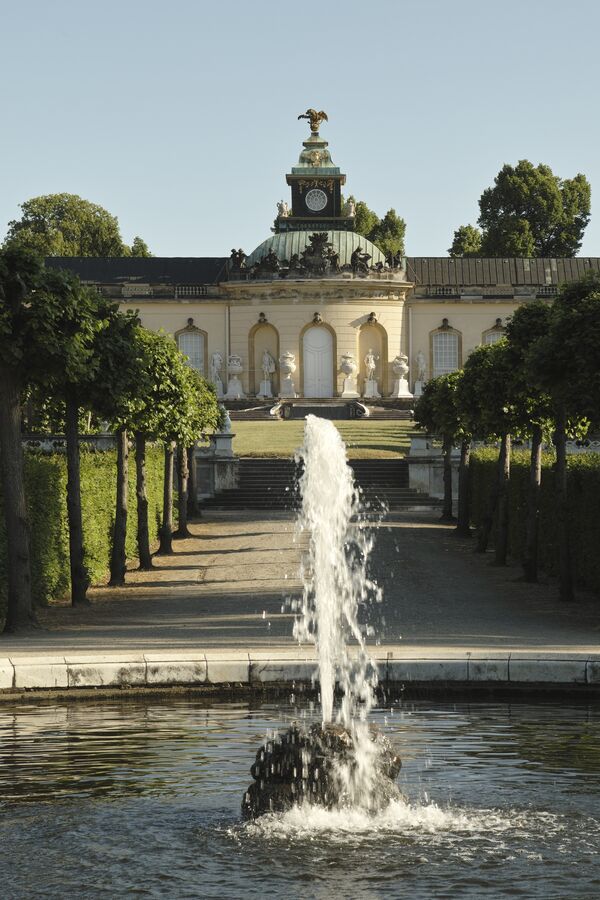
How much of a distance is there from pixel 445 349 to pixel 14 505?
192 feet

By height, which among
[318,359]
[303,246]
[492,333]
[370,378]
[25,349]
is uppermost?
[303,246]

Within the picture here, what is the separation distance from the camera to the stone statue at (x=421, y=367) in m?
72.5

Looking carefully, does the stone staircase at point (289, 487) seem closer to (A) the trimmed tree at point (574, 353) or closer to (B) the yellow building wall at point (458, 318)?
(A) the trimmed tree at point (574, 353)

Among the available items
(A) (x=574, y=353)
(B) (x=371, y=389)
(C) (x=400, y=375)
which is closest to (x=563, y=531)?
(A) (x=574, y=353)

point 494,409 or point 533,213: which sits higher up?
point 533,213

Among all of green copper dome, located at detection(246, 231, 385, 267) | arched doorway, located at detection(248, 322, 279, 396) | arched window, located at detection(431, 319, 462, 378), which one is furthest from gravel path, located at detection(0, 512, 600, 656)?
green copper dome, located at detection(246, 231, 385, 267)

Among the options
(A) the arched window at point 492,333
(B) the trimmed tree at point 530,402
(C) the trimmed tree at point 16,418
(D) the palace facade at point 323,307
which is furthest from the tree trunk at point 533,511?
(A) the arched window at point 492,333

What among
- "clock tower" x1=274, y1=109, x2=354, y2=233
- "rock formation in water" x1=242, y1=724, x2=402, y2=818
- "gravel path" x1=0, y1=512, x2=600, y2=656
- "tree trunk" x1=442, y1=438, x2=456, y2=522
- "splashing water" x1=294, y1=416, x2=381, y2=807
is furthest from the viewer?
"clock tower" x1=274, y1=109, x2=354, y2=233

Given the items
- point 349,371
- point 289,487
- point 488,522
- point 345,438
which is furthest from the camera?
point 349,371

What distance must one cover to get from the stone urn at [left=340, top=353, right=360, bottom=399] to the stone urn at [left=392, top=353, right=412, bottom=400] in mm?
1822

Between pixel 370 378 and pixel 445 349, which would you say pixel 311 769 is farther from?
pixel 445 349

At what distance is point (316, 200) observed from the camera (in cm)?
8150

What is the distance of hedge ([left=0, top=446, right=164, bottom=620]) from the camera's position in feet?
61.3

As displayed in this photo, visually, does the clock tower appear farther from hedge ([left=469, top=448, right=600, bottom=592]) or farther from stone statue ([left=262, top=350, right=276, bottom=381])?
hedge ([left=469, top=448, right=600, bottom=592])
